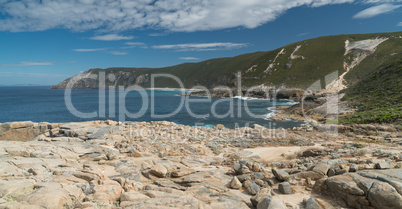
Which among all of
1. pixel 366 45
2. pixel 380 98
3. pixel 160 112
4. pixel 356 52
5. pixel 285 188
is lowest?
pixel 160 112

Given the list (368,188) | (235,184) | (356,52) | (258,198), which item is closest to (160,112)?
(235,184)

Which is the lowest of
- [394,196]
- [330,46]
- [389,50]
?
[394,196]

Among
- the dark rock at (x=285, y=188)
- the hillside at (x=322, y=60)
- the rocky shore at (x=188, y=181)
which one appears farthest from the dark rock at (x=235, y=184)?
the hillside at (x=322, y=60)

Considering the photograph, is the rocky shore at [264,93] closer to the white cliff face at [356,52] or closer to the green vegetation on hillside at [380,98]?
the white cliff face at [356,52]

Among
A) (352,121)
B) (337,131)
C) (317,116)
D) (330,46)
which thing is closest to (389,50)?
(330,46)

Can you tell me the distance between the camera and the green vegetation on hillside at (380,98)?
29.4m

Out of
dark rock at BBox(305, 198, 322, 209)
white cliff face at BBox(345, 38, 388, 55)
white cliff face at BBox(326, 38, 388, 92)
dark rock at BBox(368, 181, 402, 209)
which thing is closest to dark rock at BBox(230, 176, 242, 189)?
dark rock at BBox(305, 198, 322, 209)

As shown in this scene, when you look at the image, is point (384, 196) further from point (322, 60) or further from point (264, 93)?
point (322, 60)

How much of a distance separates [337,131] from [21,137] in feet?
118

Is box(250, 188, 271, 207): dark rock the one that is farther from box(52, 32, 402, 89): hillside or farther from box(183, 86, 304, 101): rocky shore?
box(52, 32, 402, 89): hillside

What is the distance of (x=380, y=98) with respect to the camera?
3972 cm

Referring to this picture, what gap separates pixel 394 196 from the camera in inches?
265

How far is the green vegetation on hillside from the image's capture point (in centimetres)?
2935

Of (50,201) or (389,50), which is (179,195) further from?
(389,50)
